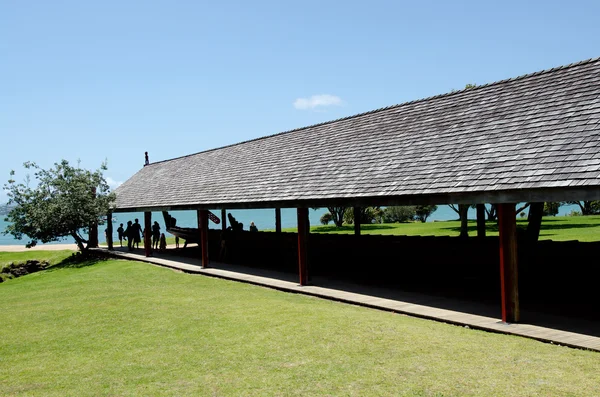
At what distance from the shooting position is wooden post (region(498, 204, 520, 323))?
9.09 meters

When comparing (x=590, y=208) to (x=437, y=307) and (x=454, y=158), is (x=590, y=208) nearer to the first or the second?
(x=454, y=158)

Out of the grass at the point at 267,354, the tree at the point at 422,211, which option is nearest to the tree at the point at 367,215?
the tree at the point at 422,211

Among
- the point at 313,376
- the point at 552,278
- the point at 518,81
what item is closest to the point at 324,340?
the point at 313,376

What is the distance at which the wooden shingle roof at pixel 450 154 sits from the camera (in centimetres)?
898

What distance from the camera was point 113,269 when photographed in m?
20.1

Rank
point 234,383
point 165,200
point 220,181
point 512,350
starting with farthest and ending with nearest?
1. point 165,200
2. point 220,181
3. point 512,350
4. point 234,383

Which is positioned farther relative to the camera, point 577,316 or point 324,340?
point 577,316

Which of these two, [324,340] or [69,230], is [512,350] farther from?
[69,230]

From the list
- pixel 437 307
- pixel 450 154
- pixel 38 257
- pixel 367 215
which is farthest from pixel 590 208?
pixel 437 307

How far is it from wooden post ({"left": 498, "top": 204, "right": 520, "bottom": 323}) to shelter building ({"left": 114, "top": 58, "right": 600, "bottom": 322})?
2 cm

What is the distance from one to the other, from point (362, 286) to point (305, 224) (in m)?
2.05

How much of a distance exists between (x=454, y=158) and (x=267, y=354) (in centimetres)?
562

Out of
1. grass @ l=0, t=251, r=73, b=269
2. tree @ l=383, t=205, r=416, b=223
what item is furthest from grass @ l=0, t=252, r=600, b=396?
tree @ l=383, t=205, r=416, b=223

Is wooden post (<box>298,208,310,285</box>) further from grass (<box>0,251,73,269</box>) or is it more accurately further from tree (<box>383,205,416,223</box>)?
tree (<box>383,205,416,223</box>)
